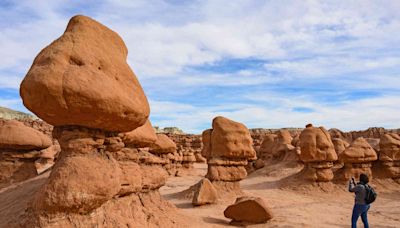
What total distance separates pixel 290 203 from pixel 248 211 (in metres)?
4.37

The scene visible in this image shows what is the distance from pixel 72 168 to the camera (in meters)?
3.96

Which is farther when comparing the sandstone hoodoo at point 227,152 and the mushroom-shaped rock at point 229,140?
the mushroom-shaped rock at point 229,140

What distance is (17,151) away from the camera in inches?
291

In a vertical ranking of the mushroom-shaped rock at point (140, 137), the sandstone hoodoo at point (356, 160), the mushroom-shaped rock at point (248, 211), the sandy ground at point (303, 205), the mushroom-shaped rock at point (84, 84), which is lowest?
the sandy ground at point (303, 205)

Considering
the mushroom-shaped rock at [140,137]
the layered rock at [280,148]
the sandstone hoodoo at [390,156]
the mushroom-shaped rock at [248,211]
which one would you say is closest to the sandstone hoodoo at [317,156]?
the sandstone hoodoo at [390,156]

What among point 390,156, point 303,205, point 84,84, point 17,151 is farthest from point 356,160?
point 84,84

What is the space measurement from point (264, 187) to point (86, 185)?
1290cm

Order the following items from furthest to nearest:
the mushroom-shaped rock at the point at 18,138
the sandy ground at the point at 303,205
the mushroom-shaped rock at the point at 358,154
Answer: the mushroom-shaped rock at the point at 358,154
the sandy ground at the point at 303,205
the mushroom-shaped rock at the point at 18,138

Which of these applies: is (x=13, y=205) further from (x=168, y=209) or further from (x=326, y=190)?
(x=326, y=190)

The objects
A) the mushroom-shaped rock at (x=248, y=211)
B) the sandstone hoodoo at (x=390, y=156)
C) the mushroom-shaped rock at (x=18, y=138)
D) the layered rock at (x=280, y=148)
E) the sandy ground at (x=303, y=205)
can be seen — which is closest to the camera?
the mushroom-shaped rock at (x=18, y=138)

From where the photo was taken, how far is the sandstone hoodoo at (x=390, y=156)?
54.2 feet

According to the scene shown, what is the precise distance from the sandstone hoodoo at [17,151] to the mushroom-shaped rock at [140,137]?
106 inches

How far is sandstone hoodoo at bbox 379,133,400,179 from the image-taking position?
651 inches

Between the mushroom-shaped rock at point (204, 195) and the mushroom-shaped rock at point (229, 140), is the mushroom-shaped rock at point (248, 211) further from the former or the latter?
the mushroom-shaped rock at point (229, 140)
